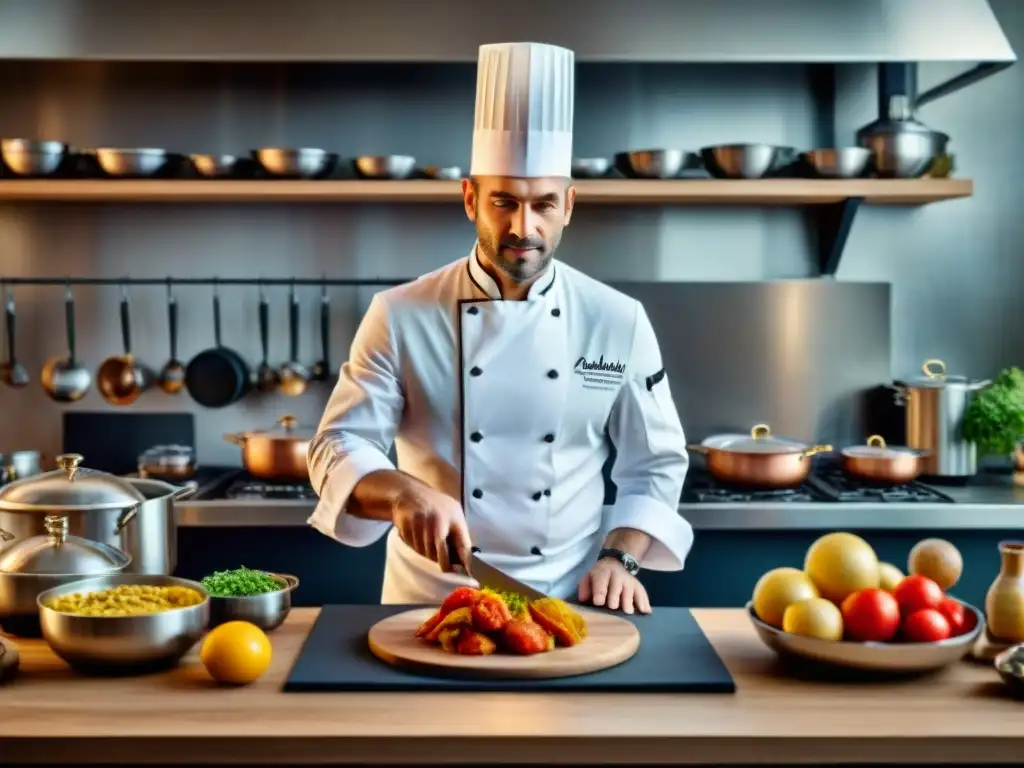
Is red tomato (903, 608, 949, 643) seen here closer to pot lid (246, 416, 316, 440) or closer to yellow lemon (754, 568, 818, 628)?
yellow lemon (754, 568, 818, 628)

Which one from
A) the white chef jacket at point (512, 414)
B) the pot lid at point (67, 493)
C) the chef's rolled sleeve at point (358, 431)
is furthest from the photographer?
the white chef jacket at point (512, 414)

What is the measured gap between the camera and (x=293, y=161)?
359 centimetres

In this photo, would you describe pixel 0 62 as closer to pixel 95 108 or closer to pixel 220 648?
pixel 95 108

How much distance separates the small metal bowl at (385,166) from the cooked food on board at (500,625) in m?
1.93

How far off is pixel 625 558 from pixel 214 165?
75.9 inches

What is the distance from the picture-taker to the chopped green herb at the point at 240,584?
199cm

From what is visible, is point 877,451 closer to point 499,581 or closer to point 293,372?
point 293,372

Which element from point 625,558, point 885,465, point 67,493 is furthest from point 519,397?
point 885,465

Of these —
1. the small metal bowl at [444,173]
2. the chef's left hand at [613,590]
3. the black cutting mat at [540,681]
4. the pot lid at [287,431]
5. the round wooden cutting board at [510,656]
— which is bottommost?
the black cutting mat at [540,681]

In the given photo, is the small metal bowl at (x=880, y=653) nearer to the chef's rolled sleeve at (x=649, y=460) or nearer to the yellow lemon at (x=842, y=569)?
the yellow lemon at (x=842, y=569)

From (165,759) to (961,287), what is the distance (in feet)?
10.2

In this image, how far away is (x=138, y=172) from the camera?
361cm

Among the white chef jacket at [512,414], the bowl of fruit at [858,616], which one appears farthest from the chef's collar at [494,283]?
the bowl of fruit at [858,616]

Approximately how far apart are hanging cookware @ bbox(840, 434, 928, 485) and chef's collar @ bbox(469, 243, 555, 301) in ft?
4.31
